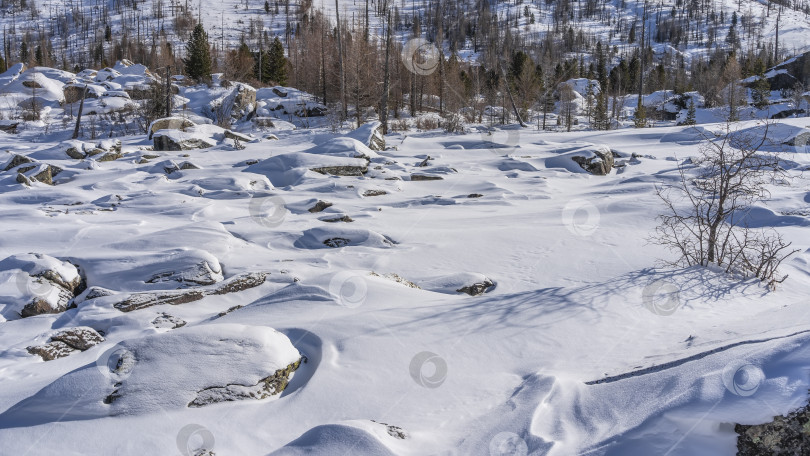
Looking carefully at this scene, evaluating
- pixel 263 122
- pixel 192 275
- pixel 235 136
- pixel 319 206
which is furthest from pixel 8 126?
pixel 192 275

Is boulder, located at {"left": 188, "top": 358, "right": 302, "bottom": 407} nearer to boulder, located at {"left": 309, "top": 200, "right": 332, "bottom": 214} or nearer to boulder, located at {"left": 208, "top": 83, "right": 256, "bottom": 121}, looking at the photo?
boulder, located at {"left": 309, "top": 200, "right": 332, "bottom": 214}

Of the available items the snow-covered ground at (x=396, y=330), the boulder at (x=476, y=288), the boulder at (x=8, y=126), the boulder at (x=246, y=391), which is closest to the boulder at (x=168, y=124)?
the snow-covered ground at (x=396, y=330)

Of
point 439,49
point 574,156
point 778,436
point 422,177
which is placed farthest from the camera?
point 439,49

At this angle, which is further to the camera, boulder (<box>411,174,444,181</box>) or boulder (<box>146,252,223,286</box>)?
boulder (<box>411,174,444,181</box>)

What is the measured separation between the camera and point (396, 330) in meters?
3.72

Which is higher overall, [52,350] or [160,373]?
[160,373]

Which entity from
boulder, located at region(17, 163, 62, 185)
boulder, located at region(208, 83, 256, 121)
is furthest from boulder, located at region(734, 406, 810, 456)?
boulder, located at region(208, 83, 256, 121)

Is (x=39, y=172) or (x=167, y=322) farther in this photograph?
(x=39, y=172)

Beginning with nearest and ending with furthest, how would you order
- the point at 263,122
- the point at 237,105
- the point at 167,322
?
the point at 167,322 < the point at 263,122 < the point at 237,105

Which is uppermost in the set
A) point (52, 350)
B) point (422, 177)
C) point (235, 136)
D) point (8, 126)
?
point (8, 126)

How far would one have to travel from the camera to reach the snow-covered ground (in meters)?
2.32

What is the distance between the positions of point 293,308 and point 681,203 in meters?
7.80

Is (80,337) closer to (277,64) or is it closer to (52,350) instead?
(52,350)

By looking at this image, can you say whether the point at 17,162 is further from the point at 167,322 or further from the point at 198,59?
the point at 198,59
